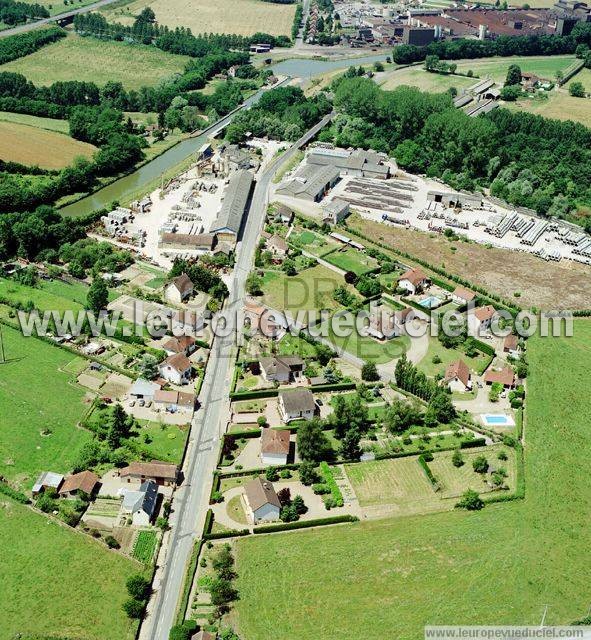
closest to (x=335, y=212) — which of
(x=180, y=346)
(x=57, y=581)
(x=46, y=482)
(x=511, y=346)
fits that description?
(x=511, y=346)

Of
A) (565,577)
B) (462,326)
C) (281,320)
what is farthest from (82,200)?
(565,577)

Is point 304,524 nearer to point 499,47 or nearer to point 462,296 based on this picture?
point 462,296

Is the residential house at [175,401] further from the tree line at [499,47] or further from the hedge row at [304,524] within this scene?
the tree line at [499,47]

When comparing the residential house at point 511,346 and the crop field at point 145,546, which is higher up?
the residential house at point 511,346

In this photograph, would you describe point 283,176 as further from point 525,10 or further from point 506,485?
point 525,10

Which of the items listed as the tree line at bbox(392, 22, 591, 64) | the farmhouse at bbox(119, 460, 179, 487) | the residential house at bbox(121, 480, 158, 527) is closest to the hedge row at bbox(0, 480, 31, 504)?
the farmhouse at bbox(119, 460, 179, 487)

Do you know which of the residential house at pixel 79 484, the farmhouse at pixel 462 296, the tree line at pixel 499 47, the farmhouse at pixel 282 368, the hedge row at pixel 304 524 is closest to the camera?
the hedge row at pixel 304 524

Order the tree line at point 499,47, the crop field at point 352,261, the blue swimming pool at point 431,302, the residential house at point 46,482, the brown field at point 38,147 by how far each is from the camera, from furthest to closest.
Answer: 1. the tree line at point 499,47
2. the brown field at point 38,147
3. the crop field at point 352,261
4. the blue swimming pool at point 431,302
5. the residential house at point 46,482

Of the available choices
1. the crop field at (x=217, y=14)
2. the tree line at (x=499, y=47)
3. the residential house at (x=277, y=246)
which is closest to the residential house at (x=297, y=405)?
the residential house at (x=277, y=246)
